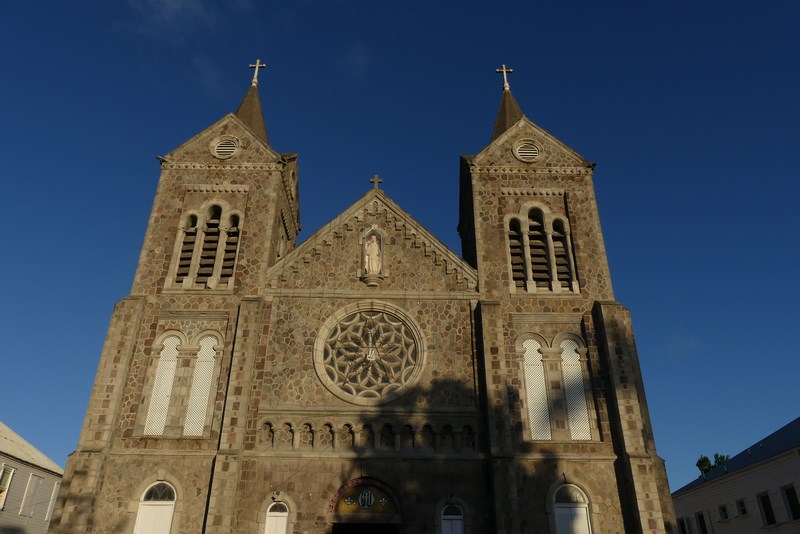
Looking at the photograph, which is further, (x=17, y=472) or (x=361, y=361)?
(x=17, y=472)

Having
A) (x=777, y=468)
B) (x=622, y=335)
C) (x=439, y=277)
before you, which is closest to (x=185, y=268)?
(x=439, y=277)

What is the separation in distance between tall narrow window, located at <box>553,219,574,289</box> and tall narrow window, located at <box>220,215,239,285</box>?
12384 mm

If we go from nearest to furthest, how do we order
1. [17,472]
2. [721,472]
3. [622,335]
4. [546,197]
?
[622,335]
[546,197]
[17,472]
[721,472]

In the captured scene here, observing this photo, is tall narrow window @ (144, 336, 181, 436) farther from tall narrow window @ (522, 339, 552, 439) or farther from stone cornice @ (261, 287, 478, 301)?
tall narrow window @ (522, 339, 552, 439)

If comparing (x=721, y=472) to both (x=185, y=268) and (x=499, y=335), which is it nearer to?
(x=499, y=335)

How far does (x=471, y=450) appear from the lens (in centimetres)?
2027

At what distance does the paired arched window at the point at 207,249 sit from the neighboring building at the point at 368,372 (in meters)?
0.11

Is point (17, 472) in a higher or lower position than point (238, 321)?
lower

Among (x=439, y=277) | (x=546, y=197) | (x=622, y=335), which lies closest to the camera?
(x=622, y=335)

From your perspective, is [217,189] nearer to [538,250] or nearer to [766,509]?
[538,250]

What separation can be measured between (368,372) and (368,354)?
65 centimetres

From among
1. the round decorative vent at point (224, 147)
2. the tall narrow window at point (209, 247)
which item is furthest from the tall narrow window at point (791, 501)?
the round decorative vent at point (224, 147)

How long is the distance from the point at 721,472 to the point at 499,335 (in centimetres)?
2339

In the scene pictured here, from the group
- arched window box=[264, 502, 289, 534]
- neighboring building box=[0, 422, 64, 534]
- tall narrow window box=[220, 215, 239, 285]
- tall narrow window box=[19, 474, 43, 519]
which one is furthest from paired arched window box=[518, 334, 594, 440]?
tall narrow window box=[19, 474, 43, 519]
